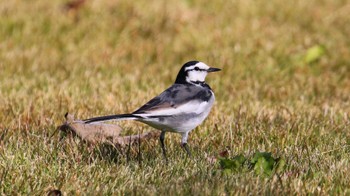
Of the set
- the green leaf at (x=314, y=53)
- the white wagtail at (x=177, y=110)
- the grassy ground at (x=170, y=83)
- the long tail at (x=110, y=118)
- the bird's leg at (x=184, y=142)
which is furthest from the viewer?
the green leaf at (x=314, y=53)

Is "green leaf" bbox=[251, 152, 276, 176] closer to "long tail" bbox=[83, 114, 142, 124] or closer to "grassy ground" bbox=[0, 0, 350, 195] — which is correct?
"grassy ground" bbox=[0, 0, 350, 195]

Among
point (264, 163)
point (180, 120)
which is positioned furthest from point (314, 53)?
point (264, 163)

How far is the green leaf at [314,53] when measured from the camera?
1024 cm

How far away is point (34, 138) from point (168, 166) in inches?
53.4

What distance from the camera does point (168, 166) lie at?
16.9ft

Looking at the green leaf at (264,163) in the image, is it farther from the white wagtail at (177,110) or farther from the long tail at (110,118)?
the long tail at (110,118)

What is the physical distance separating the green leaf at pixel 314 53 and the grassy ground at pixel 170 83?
0.02 metres

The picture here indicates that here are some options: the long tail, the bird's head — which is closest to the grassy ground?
the long tail

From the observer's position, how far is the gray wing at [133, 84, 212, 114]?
5.23 m

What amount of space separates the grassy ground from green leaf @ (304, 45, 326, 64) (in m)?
0.02

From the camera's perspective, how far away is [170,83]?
9336mm

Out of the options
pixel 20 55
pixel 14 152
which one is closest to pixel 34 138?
pixel 14 152

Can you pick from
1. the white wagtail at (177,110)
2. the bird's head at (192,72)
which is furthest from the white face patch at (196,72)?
the white wagtail at (177,110)

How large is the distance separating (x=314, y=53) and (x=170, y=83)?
2272 millimetres
